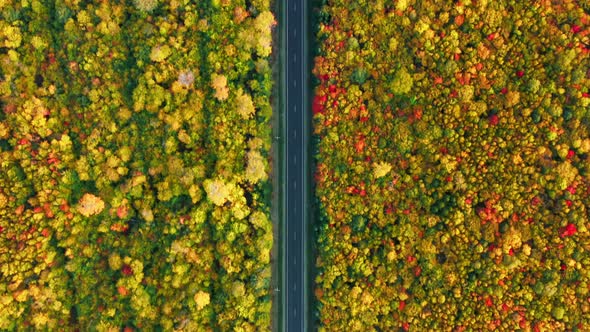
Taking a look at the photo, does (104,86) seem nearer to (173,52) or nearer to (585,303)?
(173,52)

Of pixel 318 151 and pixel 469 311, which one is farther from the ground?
pixel 318 151

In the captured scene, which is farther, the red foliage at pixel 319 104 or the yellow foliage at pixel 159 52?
the red foliage at pixel 319 104

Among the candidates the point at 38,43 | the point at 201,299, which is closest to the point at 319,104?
the point at 201,299

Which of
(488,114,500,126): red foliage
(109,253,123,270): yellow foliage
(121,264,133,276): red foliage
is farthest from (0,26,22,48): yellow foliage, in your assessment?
(488,114,500,126): red foliage

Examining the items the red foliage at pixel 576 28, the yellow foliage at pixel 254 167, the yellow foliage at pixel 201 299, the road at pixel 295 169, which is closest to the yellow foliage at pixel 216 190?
the yellow foliage at pixel 254 167

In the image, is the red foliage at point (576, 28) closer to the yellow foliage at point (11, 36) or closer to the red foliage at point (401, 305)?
the red foliage at point (401, 305)

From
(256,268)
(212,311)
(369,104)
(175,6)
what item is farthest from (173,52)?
(212,311)

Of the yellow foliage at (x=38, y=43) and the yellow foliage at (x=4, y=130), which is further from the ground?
the yellow foliage at (x=38, y=43)

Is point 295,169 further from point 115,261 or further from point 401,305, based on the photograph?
point 115,261

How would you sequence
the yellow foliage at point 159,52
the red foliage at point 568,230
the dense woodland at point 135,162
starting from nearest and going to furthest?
the red foliage at point 568,230, the yellow foliage at point 159,52, the dense woodland at point 135,162
